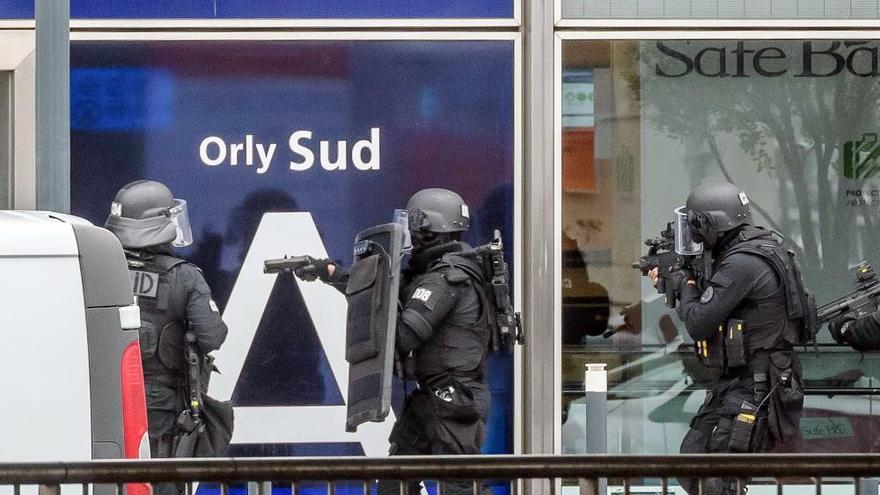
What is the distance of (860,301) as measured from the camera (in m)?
8.21

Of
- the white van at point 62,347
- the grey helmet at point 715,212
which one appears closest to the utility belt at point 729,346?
the grey helmet at point 715,212

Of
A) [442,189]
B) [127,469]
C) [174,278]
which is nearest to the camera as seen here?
[127,469]

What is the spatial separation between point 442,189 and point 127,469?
15.0 feet

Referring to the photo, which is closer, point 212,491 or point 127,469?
point 127,469

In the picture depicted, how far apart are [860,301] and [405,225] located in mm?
2487

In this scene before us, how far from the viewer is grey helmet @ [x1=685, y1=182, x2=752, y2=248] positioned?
7.73m

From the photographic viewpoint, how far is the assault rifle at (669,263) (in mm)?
7797

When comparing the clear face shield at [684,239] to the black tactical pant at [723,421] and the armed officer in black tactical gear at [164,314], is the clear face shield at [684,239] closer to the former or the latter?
the black tactical pant at [723,421]

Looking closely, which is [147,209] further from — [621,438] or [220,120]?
[621,438]

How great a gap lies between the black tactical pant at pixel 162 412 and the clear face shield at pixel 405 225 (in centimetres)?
135

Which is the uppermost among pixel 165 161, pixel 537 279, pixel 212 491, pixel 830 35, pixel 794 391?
pixel 830 35

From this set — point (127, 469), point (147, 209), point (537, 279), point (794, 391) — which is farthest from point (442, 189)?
point (127, 469)

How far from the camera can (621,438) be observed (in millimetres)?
8719

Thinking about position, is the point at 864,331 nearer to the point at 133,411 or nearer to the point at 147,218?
the point at 147,218
